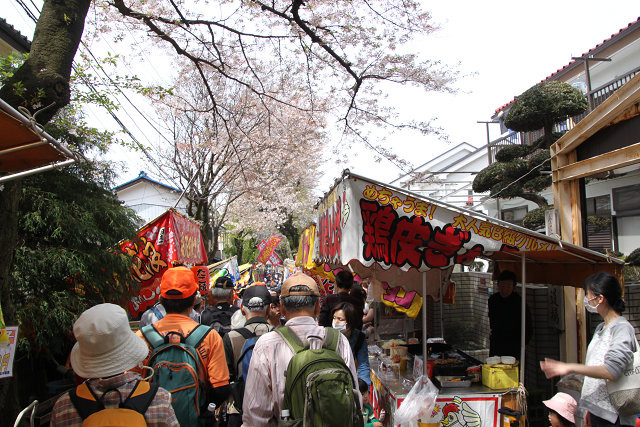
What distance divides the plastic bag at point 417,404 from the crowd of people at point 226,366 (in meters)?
0.60

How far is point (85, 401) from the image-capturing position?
6.98 ft

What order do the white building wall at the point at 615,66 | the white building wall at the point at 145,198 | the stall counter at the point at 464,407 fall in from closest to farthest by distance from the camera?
the stall counter at the point at 464,407, the white building wall at the point at 615,66, the white building wall at the point at 145,198

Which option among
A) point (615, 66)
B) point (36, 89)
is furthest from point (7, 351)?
point (615, 66)

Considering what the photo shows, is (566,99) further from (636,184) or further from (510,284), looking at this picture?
(510,284)

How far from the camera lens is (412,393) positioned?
4512 mm

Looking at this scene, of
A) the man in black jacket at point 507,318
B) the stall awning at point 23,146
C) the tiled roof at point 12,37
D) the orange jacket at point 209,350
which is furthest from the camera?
the tiled roof at point 12,37

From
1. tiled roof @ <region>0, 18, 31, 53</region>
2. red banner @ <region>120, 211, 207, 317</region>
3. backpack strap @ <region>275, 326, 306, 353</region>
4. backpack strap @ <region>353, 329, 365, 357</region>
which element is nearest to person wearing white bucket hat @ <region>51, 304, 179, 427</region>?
backpack strap @ <region>275, 326, 306, 353</region>

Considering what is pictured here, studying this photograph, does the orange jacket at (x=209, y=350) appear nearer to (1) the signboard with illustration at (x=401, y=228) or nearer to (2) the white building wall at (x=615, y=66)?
(1) the signboard with illustration at (x=401, y=228)

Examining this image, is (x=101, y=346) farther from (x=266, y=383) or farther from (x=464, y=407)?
(x=464, y=407)

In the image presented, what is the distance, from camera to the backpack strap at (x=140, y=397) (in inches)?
84.4

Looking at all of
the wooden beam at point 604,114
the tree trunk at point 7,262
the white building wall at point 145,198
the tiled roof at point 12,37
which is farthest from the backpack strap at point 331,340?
the white building wall at point 145,198

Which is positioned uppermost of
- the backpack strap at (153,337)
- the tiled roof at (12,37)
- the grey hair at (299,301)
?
the tiled roof at (12,37)

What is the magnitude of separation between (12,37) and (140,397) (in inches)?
487

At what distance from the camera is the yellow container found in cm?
475
